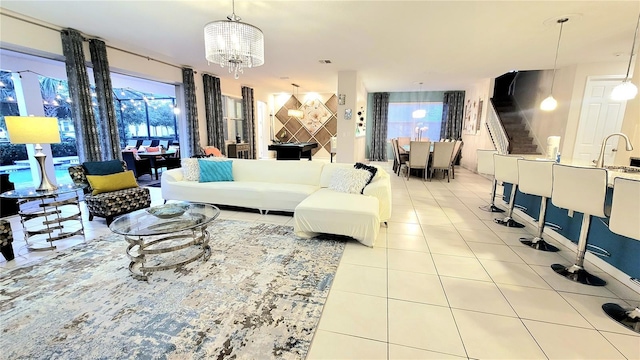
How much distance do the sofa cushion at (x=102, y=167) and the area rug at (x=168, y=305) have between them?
130cm

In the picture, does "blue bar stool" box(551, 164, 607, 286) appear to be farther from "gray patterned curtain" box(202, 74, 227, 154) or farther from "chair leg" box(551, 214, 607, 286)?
"gray patterned curtain" box(202, 74, 227, 154)

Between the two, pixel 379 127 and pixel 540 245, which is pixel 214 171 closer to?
pixel 540 245

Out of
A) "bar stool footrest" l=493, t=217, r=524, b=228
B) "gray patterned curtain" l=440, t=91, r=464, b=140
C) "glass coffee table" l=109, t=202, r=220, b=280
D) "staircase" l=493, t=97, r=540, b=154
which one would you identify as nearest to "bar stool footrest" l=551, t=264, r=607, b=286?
"bar stool footrest" l=493, t=217, r=524, b=228

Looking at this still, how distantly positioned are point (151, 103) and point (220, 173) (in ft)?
25.9

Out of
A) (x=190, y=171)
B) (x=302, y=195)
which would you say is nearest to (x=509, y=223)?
(x=302, y=195)

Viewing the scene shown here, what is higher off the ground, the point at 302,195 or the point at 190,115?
the point at 190,115

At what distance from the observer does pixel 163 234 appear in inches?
87.7

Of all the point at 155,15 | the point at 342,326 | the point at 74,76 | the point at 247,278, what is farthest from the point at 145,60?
the point at 342,326

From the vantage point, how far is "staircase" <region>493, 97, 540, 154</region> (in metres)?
7.20

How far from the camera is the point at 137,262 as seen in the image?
2.35 metres

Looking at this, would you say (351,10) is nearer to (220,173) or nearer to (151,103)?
(220,173)

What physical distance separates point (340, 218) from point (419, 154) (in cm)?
443

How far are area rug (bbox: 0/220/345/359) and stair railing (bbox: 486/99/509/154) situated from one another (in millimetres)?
6102

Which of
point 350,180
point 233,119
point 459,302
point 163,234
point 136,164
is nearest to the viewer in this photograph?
point 459,302
